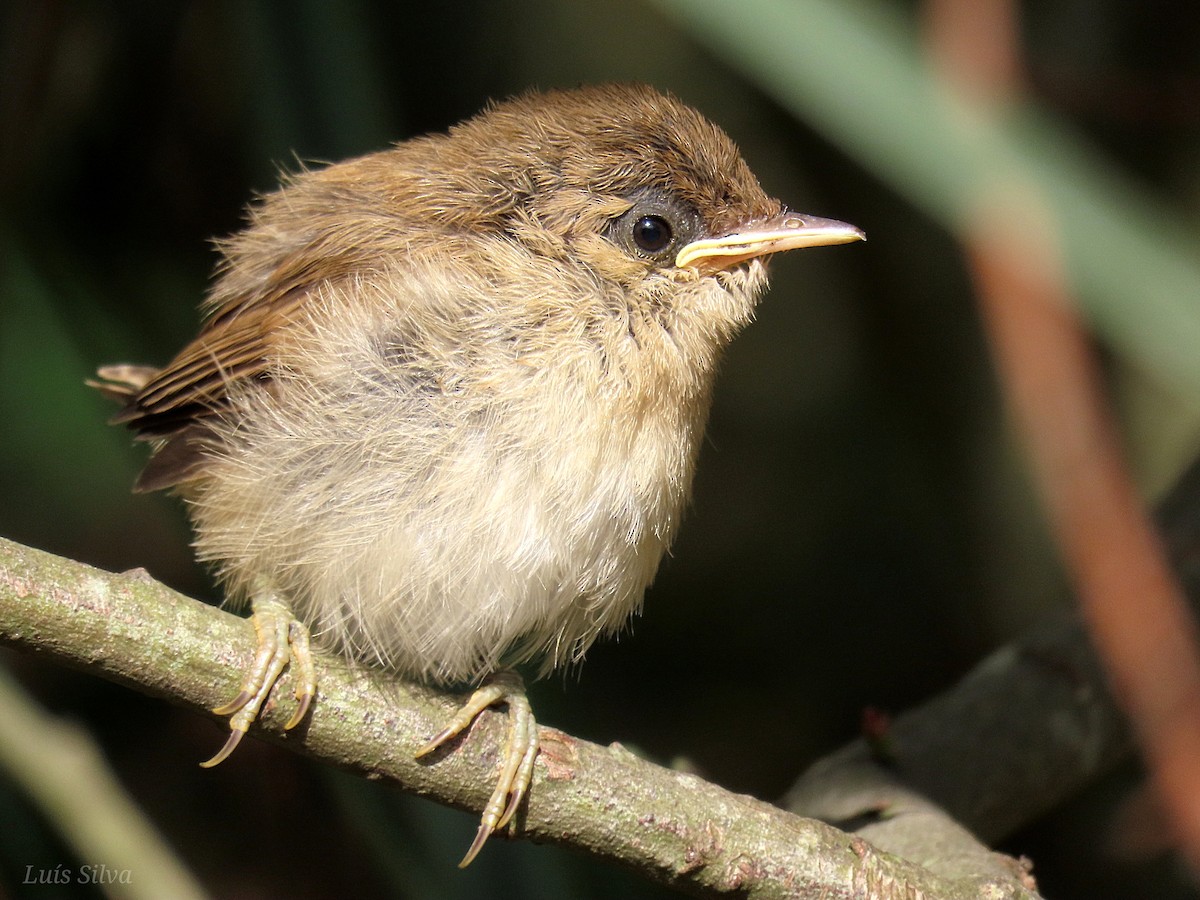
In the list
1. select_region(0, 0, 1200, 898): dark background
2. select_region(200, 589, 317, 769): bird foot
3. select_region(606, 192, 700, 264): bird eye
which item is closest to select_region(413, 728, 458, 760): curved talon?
select_region(200, 589, 317, 769): bird foot

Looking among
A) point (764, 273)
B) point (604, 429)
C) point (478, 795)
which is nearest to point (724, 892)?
point (478, 795)

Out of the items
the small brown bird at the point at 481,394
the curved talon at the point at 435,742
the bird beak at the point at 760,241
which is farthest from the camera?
the bird beak at the point at 760,241

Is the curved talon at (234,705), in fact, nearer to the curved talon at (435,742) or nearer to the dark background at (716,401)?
the curved talon at (435,742)

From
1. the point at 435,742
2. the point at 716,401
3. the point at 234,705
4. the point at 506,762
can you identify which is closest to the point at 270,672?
the point at 234,705

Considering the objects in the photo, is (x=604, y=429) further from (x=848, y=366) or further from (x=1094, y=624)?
(x=848, y=366)

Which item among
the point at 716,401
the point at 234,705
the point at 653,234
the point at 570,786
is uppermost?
the point at 653,234

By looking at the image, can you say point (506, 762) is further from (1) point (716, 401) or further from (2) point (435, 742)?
(1) point (716, 401)

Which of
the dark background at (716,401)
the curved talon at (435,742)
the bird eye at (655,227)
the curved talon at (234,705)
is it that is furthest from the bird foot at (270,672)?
the dark background at (716,401)

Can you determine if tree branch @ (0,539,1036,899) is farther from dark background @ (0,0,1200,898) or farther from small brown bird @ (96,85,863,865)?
dark background @ (0,0,1200,898)
